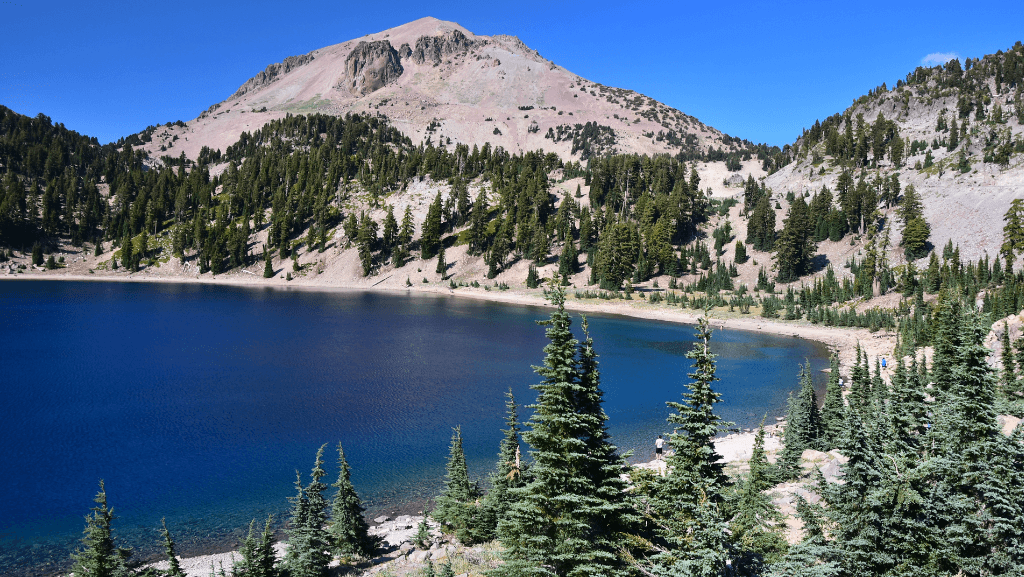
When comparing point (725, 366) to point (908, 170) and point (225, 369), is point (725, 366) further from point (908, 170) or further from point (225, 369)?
point (908, 170)

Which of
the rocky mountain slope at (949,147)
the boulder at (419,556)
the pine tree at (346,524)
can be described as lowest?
the boulder at (419,556)

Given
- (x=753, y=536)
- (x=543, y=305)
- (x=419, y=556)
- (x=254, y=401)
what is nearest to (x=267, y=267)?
(x=543, y=305)

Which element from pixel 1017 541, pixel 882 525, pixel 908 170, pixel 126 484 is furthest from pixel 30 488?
pixel 908 170

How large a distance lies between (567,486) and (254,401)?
39811 mm

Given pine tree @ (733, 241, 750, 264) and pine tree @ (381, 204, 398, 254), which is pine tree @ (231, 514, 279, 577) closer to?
pine tree @ (733, 241, 750, 264)

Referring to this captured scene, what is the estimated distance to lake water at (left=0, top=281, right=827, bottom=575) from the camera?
2891cm

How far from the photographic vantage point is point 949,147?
13425 cm

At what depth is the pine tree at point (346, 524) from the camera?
21734 mm

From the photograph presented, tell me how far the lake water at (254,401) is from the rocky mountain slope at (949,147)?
6543cm

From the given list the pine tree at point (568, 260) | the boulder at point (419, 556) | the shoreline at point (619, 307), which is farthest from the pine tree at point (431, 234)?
the boulder at point (419, 556)

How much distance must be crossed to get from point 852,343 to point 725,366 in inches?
1059

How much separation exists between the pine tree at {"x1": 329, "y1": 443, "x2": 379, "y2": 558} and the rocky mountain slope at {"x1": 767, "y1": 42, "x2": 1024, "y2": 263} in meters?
123

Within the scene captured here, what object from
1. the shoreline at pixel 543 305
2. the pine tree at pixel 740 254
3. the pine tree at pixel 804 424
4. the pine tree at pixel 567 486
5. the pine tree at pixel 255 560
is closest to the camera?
the pine tree at pixel 567 486

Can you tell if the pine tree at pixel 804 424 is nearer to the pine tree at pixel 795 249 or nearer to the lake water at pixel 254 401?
the lake water at pixel 254 401
